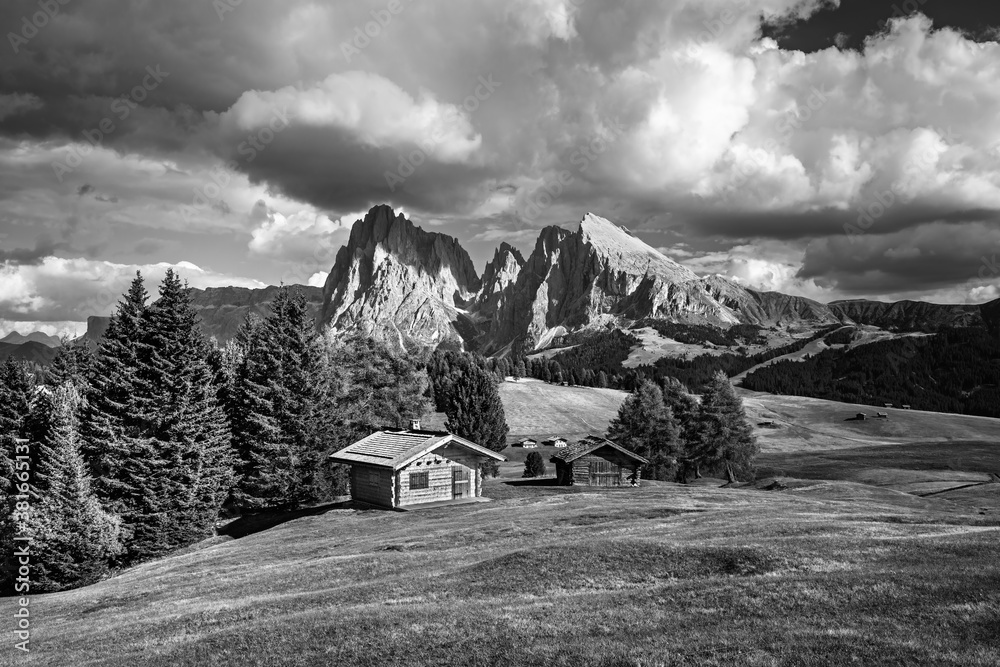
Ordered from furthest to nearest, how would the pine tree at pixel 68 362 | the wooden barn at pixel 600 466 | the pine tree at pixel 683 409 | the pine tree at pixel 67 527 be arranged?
the pine tree at pixel 683 409 < the pine tree at pixel 68 362 < the wooden barn at pixel 600 466 < the pine tree at pixel 67 527

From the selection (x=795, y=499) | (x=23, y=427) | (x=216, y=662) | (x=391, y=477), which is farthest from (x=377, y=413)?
(x=216, y=662)

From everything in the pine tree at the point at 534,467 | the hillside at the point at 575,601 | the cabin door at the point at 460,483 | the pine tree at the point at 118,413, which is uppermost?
the pine tree at the point at 118,413

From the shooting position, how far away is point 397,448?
50.8 m

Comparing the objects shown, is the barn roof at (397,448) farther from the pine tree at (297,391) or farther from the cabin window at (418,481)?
the pine tree at (297,391)

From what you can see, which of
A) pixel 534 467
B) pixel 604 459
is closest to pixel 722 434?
pixel 604 459

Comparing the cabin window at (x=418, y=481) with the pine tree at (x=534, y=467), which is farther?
the pine tree at (x=534, y=467)

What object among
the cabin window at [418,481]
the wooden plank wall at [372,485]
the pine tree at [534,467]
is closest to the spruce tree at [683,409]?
the pine tree at [534,467]

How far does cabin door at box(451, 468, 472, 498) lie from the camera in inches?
2025

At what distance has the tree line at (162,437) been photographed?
124ft

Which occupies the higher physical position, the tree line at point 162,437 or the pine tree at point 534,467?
the tree line at point 162,437

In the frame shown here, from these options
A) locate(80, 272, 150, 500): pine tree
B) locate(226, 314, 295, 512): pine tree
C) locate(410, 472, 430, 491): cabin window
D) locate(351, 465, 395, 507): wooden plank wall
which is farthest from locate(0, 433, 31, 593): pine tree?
locate(410, 472, 430, 491): cabin window

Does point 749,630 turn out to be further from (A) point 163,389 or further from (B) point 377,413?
(B) point 377,413

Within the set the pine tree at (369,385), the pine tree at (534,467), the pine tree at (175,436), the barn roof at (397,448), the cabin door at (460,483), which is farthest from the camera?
the pine tree at (534,467)

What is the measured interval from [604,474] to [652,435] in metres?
17.9
